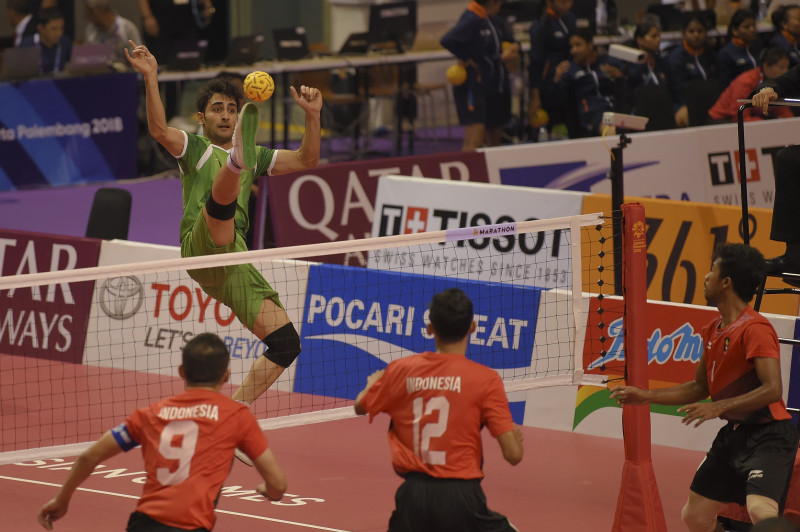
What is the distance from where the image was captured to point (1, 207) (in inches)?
647

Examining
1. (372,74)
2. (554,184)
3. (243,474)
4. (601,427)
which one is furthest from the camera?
(372,74)

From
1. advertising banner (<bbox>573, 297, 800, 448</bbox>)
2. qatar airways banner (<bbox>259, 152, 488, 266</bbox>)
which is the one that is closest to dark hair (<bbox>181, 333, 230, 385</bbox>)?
advertising banner (<bbox>573, 297, 800, 448</bbox>)

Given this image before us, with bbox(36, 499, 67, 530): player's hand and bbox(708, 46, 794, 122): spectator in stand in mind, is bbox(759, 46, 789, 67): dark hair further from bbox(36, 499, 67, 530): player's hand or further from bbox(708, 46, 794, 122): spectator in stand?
bbox(36, 499, 67, 530): player's hand

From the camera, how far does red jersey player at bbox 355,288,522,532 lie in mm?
5375

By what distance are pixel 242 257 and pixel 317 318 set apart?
3.73 metres

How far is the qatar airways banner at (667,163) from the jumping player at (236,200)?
647 cm

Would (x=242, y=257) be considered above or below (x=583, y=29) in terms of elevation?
below

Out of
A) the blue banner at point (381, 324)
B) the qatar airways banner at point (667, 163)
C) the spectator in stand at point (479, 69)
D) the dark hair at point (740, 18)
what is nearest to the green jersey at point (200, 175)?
the blue banner at point (381, 324)

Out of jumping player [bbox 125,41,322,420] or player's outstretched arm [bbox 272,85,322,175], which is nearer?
jumping player [bbox 125,41,322,420]

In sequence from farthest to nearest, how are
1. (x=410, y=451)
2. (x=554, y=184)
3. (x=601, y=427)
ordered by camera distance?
(x=554, y=184) < (x=601, y=427) < (x=410, y=451)

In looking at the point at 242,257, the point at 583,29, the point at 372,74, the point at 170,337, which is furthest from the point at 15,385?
the point at 372,74

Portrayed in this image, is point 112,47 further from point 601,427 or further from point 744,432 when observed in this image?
point 744,432

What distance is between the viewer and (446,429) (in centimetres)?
538

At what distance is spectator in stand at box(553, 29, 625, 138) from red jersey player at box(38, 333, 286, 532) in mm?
12265
